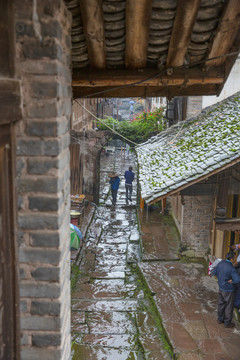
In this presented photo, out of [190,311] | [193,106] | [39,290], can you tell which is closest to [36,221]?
[39,290]

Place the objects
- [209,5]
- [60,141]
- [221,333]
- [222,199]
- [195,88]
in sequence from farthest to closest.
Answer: [222,199]
[221,333]
[195,88]
[209,5]
[60,141]

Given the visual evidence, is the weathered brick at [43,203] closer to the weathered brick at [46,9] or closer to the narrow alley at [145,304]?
the weathered brick at [46,9]

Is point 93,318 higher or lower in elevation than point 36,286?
lower

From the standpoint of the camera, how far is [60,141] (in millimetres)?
2396

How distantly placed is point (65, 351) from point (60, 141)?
150 centimetres

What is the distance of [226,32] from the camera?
334 centimetres

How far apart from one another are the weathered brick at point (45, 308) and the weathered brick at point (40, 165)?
2.79 ft

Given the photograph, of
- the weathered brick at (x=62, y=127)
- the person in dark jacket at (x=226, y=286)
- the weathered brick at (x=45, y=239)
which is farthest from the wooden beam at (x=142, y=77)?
the person in dark jacket at (x=226, y=286)

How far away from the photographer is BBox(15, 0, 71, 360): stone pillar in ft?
7.39

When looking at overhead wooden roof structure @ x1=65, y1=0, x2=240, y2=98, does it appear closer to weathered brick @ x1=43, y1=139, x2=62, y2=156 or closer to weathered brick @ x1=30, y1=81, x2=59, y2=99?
weathered brick @ x1=30, y1=81, x2=59, y2=99

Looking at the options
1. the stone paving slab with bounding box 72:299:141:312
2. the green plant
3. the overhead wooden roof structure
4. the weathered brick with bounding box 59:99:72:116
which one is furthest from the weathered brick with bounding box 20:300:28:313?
the green plant

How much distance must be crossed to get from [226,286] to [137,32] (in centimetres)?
529

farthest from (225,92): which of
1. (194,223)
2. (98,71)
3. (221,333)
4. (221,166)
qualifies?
(98,71)

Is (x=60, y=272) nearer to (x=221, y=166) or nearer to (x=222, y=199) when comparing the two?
(x=221, y=166)
